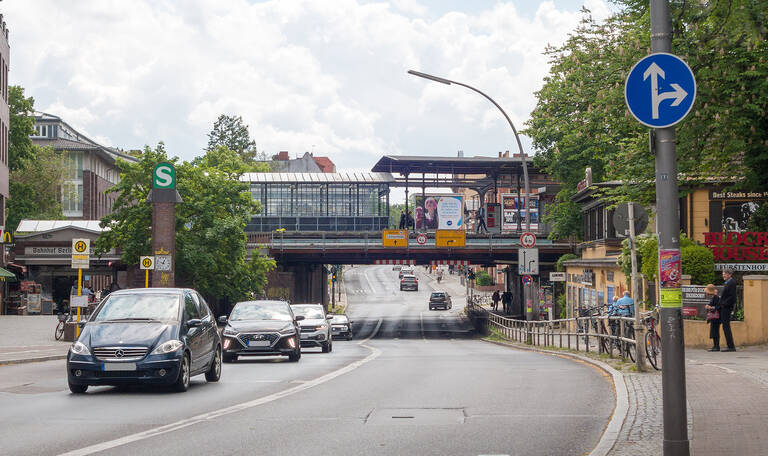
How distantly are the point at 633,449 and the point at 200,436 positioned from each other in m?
4.17

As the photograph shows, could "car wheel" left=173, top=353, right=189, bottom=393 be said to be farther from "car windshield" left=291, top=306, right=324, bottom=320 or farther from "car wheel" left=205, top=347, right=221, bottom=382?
"car windshield" left=291, top=306, right=324, bottom=320

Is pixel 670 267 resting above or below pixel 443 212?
below

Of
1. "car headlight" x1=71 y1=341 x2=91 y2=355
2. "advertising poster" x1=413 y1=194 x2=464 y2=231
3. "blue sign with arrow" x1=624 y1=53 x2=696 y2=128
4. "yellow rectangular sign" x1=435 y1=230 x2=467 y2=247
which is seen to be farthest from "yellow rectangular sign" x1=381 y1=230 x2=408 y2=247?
"blue sign with arrow" x1=624 y1=53 x2=696 y2=128

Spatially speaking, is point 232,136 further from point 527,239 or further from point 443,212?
point 527,239

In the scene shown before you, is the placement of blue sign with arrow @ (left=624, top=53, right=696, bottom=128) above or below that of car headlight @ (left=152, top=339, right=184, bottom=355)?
above

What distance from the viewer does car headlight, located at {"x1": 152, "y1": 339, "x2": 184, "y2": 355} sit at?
14.0m

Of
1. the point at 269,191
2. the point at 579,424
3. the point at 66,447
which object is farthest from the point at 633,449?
the point at 269,191

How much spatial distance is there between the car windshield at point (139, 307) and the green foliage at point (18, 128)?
58.1 metres

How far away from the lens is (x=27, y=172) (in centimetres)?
8094

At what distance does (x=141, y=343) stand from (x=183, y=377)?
898 mm

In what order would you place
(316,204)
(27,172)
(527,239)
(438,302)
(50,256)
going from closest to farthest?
(527,239), (50,256), (316,204), (27,172), (438,302)

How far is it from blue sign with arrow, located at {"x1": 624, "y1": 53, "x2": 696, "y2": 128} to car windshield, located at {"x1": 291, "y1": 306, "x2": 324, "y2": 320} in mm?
24202

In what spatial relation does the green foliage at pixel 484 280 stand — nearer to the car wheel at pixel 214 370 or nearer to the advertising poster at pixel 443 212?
the advertising poster at pixel 443 212

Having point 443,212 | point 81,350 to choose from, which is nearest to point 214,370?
point 81,350
